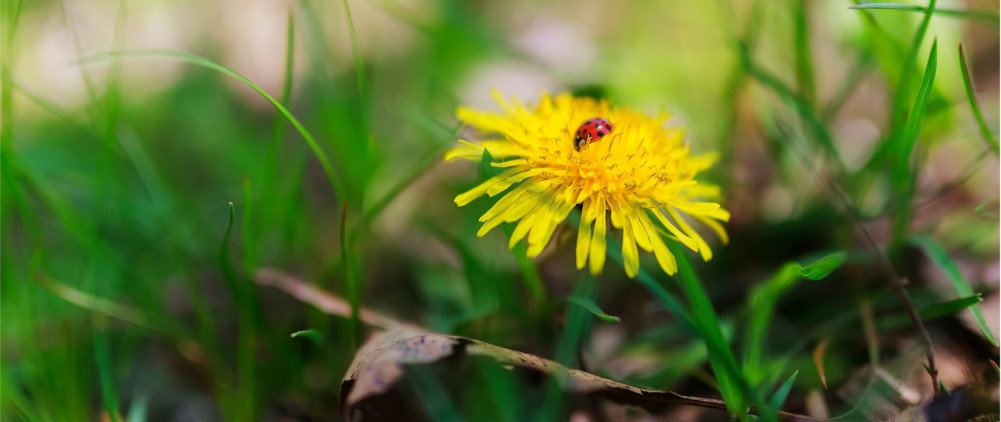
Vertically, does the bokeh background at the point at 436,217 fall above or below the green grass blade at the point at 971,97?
below

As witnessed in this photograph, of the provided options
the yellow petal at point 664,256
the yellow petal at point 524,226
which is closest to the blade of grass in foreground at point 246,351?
the yellow petal at point 524,226

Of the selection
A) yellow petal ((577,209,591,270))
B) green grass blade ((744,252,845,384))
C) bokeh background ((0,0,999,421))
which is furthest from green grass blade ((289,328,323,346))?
green grass blade ((744,252,845,384))

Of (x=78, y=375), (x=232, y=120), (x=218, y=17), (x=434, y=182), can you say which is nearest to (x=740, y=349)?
(x=434, y=182)

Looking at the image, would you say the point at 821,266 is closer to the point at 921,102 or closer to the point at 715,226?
the point at 715,226

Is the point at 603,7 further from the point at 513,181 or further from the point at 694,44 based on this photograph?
the point at 513,181

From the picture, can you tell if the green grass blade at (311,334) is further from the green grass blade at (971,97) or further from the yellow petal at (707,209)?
the green grass blade at (971,97)

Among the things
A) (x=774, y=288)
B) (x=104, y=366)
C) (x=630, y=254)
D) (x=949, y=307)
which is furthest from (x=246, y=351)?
(x=949, y=307)
